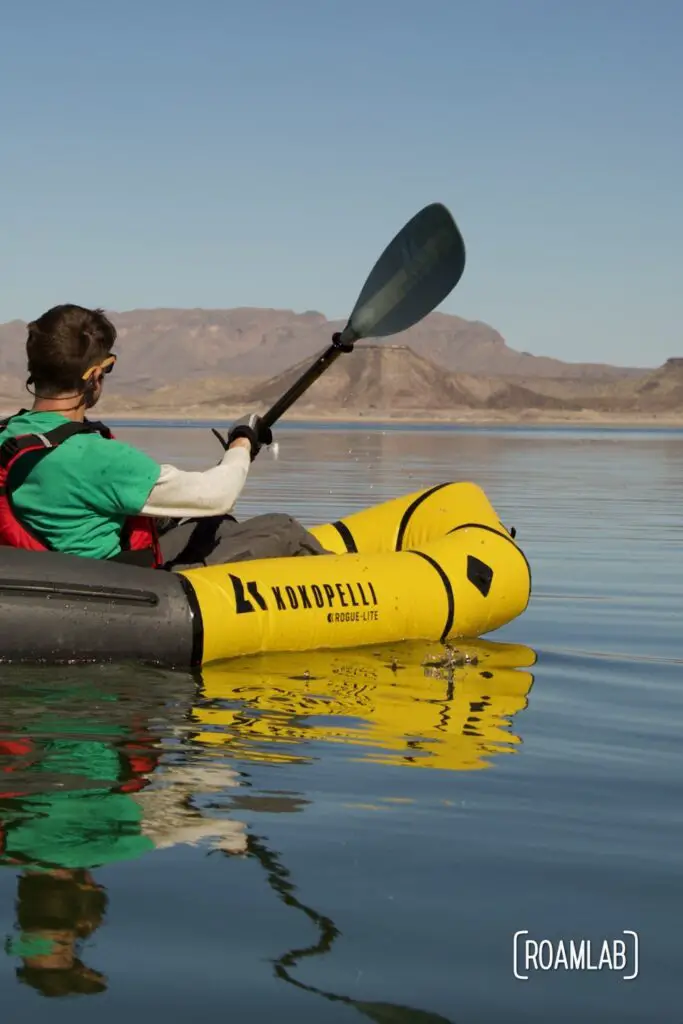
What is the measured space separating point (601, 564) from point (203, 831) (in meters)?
7.53

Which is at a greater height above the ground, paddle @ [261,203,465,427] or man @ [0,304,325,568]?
paddle @ [261,203,465,427]

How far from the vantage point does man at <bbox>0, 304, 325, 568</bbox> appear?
5516 mm

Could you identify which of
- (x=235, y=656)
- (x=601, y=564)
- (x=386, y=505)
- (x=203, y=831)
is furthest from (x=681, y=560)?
(x=203, y=831)

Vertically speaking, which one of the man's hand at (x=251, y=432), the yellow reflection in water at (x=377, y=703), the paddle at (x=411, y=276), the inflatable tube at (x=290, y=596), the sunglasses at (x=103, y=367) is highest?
the paddle at (x=411, y=276)

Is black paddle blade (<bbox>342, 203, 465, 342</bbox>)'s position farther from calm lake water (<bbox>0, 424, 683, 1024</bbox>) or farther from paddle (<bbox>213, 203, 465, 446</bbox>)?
calm lake water (<bbox>0, 424, 683, 1024</bbox>)

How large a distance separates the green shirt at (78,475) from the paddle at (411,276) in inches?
83.2

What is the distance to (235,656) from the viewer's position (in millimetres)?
6441

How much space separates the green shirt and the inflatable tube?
0.89ft

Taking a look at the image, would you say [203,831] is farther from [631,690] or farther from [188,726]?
[631,690]

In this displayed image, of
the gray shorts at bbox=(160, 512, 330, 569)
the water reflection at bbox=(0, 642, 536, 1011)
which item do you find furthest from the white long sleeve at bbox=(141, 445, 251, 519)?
the gray shorts at bbox=(160, 512, 330, 569)

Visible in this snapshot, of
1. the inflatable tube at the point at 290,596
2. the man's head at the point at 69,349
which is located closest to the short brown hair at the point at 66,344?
the man's head at the point at 69,349

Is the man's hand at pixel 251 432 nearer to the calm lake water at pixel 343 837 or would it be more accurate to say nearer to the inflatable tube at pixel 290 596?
the inflatable tube at pixel 290 596

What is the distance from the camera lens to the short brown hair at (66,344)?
546 centimetres

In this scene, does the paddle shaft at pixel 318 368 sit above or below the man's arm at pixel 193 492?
above
